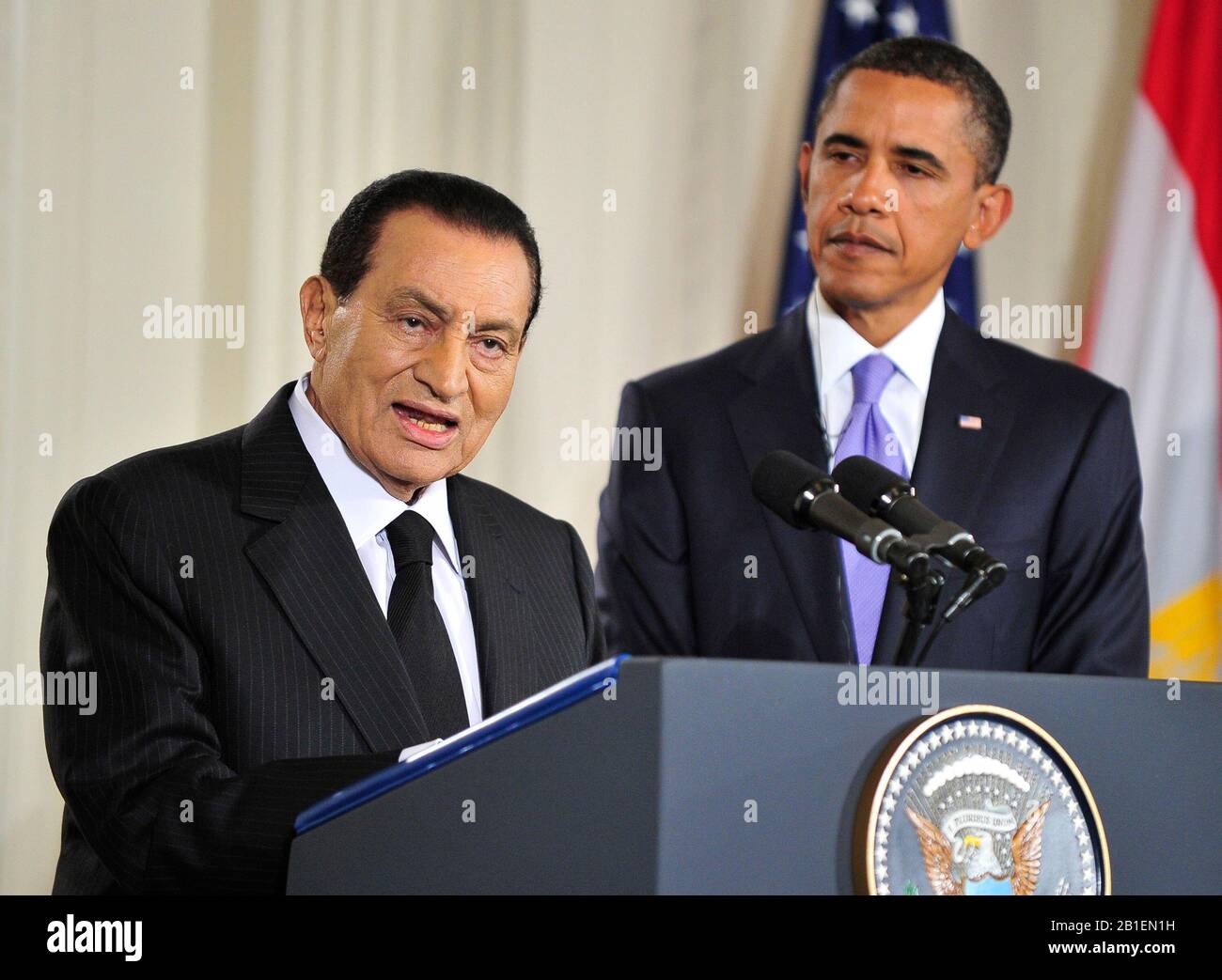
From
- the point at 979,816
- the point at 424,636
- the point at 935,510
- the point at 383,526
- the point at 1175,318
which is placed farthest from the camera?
the point at 1175,318

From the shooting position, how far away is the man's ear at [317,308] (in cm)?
231

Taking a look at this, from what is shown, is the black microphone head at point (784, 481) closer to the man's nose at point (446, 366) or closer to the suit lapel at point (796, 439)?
the man's nose at point (446, 366)

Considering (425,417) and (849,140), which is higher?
(849,140)

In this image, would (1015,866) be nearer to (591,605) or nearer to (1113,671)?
(591,605)

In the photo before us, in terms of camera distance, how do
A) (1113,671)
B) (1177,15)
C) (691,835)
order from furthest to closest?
1. (1177,15)
2. (1113,671)
3. (691,835)

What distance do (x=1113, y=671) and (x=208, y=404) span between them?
2151 mm

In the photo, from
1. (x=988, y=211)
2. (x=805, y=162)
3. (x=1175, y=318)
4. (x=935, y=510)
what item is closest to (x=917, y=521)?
(x=935, y=510)

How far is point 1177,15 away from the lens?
3.98 meters

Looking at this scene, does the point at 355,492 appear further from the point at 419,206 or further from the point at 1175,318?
the point at 1175,318

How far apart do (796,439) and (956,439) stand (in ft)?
1.05

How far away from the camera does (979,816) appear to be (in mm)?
1354

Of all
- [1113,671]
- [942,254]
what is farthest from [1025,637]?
[942,254]

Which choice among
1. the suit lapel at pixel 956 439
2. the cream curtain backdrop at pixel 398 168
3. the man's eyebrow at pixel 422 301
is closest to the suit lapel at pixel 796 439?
the suit lapel at pixel 956 439

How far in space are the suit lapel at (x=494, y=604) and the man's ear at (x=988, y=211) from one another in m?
1.44
